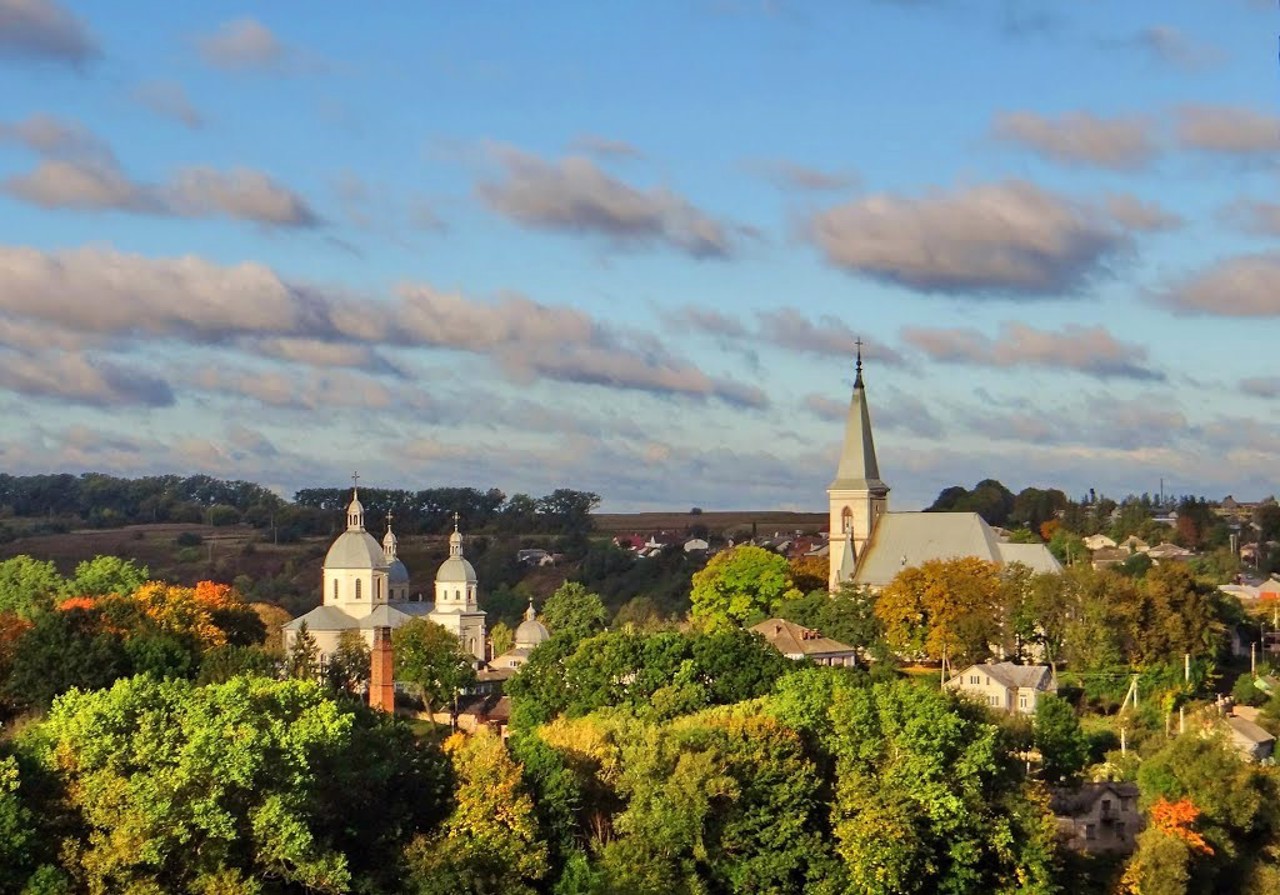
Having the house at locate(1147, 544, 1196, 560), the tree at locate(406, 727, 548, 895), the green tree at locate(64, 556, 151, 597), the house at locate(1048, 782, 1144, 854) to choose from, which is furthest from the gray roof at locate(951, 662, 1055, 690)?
the house at locate(1147, 544, 1196, 560)

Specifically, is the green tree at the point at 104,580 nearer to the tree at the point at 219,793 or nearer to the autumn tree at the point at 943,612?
the autumn tree at the point at 943,612

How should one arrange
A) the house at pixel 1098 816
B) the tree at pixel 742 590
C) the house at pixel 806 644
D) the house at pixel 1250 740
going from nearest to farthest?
1. the house at pixel 1098 816
2. the house at pixel 1250 740
3. the house at pixel 806 644
4. the tree at pixel 742 590

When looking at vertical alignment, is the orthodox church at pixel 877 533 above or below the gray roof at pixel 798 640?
above

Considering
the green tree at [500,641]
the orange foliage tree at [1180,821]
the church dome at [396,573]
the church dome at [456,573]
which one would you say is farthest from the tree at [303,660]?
the church dome at [396,573]

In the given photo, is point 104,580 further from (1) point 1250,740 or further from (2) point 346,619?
(1) point 1250,740

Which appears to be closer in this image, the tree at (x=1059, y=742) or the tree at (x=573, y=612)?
the tree at (x=1059, y=742)
